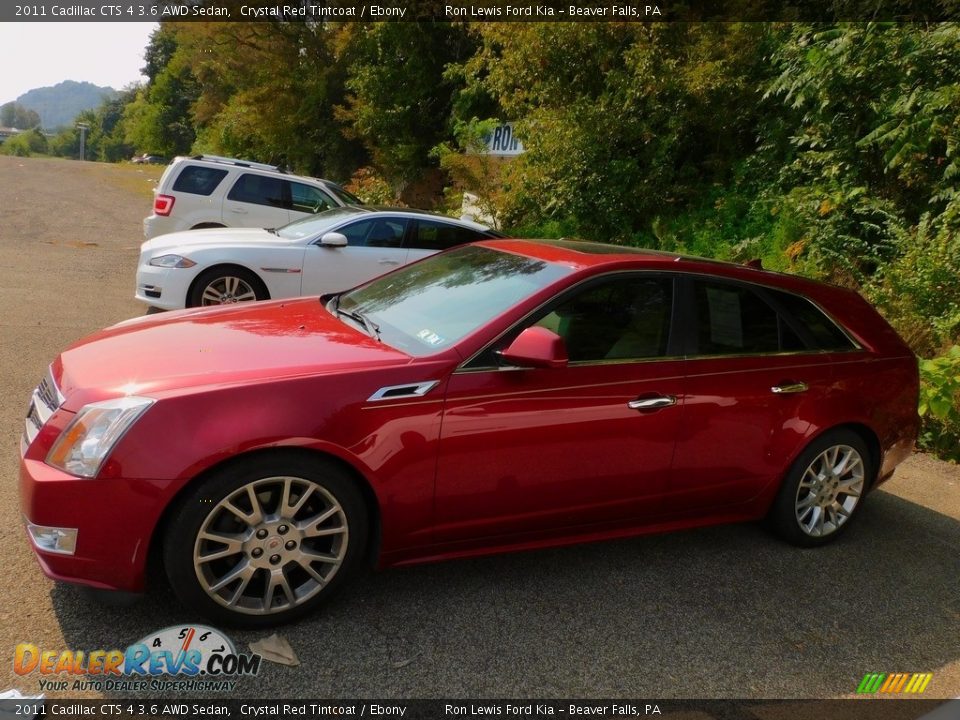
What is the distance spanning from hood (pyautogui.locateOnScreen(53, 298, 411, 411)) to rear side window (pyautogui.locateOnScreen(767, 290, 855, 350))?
7.46ft

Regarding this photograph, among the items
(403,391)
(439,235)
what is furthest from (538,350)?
(439,235)

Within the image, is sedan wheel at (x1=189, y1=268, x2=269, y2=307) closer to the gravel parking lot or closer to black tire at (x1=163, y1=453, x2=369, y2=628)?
the gravel parking lot

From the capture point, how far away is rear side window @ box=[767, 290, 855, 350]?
14.3 ft

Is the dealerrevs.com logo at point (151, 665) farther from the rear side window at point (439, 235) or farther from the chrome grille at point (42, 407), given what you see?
the rear side window at point (439, 235)

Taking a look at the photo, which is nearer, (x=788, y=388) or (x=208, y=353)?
(x=208, y=353)

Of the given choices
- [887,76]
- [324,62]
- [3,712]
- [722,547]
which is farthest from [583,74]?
[324,62]

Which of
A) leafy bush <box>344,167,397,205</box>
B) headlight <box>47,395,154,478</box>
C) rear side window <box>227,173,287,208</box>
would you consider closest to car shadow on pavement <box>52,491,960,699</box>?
headlight <box>47,395,154,478</box>

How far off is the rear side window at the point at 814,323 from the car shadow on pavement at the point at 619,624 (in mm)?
1170

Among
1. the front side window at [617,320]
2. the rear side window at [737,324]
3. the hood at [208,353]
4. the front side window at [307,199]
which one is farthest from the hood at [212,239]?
the rear side window at [737,324]

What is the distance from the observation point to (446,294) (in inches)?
159

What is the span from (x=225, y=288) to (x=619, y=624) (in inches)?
229

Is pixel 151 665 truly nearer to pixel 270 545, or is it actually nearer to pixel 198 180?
pixel 270 545

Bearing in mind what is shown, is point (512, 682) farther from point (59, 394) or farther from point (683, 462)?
point (59, 394)

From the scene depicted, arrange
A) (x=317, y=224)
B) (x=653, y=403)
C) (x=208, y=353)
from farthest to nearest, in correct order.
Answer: (x=317, y=224) → (x=653, y=403) → (x=208, y=353)
